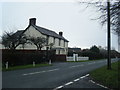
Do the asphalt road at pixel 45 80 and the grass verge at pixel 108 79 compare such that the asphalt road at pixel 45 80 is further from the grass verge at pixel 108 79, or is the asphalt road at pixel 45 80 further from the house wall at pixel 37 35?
the house wall at pixel 37 35

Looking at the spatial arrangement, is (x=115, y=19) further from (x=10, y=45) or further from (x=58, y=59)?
(x=58, y=59)

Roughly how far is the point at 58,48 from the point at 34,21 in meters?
10.1

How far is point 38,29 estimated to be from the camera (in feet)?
154

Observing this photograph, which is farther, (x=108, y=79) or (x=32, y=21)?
(x=32, y=21)

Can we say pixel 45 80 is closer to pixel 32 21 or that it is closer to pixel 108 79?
pixel 108 79

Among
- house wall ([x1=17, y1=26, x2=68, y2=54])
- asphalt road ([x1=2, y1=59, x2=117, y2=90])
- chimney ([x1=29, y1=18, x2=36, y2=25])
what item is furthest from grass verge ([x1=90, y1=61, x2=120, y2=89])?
chimney ([x1=29, y1=18, x2=36, y2=25])

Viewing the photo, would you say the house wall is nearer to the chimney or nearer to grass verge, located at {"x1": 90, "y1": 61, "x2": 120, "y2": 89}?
the chimney

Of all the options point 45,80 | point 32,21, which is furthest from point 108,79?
point 32,21

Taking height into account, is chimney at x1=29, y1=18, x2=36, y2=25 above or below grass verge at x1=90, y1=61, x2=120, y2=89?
above

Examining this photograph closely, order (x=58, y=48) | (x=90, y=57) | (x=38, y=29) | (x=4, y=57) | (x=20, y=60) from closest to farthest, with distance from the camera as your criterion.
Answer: (x=4, y=57) → (x=20, y=60) → (x=38, y=29) → (x=58, y=48) → (x=90, y=57)

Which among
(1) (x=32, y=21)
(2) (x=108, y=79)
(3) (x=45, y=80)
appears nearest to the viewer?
(2) (x=108, y=79)

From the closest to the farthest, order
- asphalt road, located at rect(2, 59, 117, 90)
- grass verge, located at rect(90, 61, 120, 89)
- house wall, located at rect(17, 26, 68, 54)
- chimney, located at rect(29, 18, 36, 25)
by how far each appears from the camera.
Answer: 1. asphalt road, located at rect(2, 59, 117, 90)
2. grass verge, located at rect(90, 61, 120, 89)
3. house wall, located at rect(17, 26, 68, 54)
4. chimney, located at rect(29, 18, 36, 25)

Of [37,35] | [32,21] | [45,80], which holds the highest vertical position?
[32,21]

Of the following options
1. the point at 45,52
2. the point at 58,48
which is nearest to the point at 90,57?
the point at 58,48
